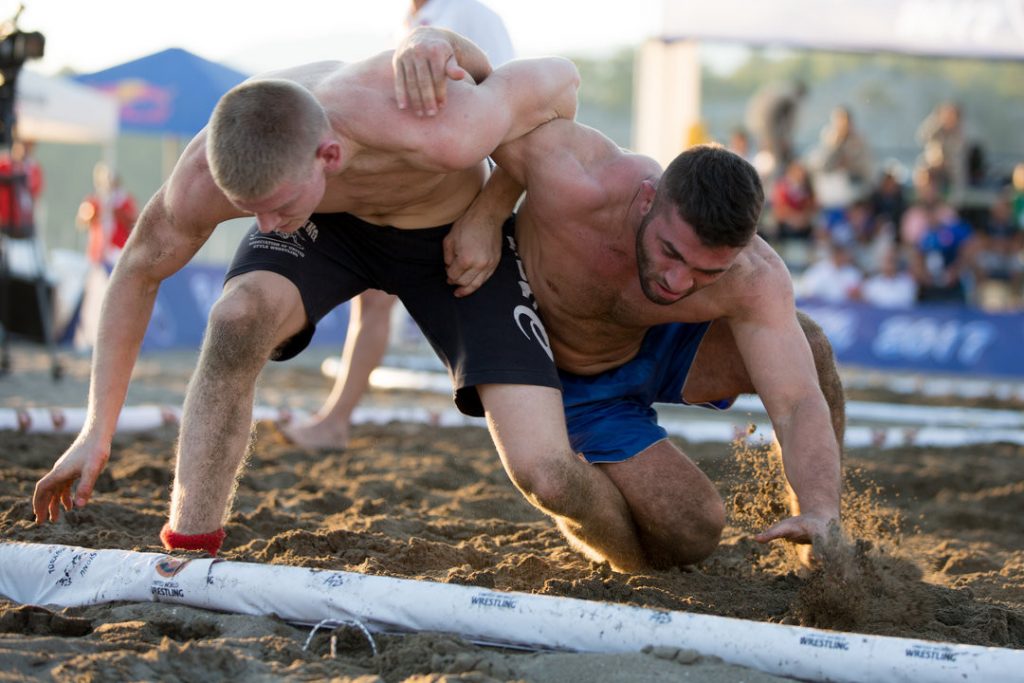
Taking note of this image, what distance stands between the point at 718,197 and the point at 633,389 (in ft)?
2.95

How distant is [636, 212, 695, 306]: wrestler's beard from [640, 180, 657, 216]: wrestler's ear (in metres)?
0.04

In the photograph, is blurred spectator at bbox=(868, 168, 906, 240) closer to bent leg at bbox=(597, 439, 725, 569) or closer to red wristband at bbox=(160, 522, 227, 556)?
bent leg at bbox=(597, 439, 725, 569)

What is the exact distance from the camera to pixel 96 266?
11.3 metres

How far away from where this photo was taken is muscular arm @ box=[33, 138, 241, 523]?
321 centimetres

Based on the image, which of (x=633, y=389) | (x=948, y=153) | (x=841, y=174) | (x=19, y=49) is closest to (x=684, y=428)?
(x=633, y=389)

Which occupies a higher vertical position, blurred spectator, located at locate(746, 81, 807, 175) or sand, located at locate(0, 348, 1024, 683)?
sand, located at locate(0, 348, 1024, 683)

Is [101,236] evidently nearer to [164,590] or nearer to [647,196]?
[647,196]

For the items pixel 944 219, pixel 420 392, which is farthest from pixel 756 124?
pixel 420 392

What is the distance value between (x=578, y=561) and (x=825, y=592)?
0.87 metres

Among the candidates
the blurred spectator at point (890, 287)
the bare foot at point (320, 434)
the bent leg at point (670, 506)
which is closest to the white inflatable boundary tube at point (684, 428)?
the bare foot at point (320, 434)

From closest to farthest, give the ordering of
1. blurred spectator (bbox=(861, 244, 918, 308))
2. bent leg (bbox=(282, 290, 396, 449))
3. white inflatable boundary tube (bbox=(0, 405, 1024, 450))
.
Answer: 1. bent leg (bbox=(282, 290, 396, 449))
2. white inflatable boundary tube (bbox=(0, 405, 1024, 450))
3. blurred spectator (bbox=(861, 244, 918, 308))

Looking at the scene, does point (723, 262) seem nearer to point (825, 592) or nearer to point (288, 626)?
point (825, 592)

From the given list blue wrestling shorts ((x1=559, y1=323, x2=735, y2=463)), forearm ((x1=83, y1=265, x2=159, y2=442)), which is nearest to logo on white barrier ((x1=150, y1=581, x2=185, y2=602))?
forearm ((x1=83, y1=265, x2=159, y2=442))

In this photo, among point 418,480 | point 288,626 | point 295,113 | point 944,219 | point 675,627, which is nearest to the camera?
point 675,627
